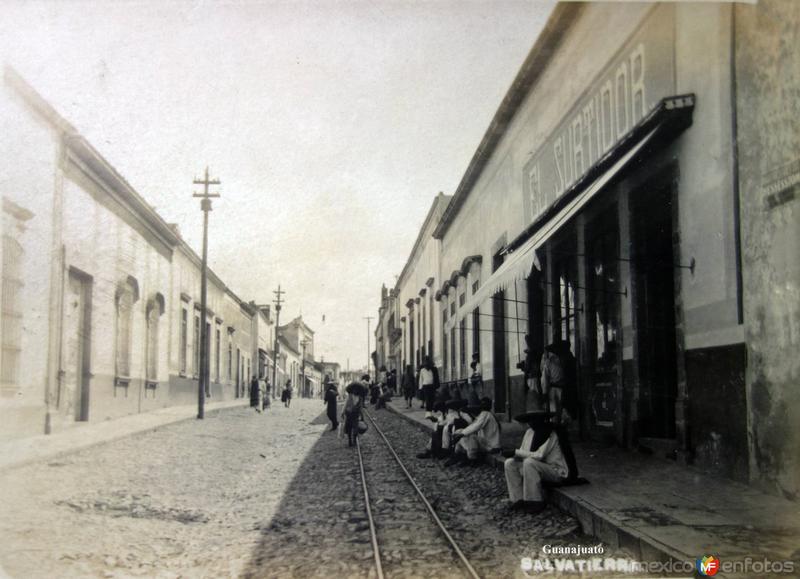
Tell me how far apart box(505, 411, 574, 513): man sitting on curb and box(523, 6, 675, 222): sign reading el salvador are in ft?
12.4

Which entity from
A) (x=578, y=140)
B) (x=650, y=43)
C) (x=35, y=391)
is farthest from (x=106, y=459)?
(x=650, y=43)

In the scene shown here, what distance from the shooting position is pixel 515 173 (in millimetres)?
14734

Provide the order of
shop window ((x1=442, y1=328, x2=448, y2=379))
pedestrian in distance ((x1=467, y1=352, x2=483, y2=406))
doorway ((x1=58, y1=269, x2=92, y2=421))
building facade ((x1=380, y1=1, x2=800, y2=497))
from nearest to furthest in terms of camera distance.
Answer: building facade ((x1=380, y1=1, x2=800, y2=497)) → doorway ((x1=58, y1=269, x2=92, y2=421)) → pedestrian in distance ((x1=467, y1=352, x2=483, y2=406)) → shop window ((x1=442, y1=328, x2=448, y2=379))

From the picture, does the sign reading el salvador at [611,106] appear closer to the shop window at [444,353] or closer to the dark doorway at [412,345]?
the shop window at [444,353]

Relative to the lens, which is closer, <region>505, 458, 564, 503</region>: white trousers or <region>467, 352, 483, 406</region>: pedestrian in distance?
<region>505, 458, 564, 503</region>: white trousers

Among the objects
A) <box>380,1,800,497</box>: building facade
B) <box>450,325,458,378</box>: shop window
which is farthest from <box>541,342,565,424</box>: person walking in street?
<box>450,325,458,378</box>: shop window

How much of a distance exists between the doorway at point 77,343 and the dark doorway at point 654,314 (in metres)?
10.1

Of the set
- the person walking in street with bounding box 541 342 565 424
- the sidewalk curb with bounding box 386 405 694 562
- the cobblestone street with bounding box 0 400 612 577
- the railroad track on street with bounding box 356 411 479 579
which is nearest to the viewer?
the sidewalk curb with bounding box 386 405 694 562

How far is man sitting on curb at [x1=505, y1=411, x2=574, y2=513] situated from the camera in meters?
6.80

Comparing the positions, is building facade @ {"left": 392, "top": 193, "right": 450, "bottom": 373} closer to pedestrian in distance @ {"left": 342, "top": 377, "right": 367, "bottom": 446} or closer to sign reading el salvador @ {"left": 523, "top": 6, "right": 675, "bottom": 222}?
pedestrian in distance @ {"left": 342, "top": 377, "right": 367, "bottom": 446}

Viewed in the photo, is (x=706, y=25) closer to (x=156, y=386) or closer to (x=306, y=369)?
(x=156, y=386)

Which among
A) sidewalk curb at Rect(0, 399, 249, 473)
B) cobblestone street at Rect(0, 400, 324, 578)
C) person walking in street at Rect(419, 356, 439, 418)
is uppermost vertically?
person walking in street at Rect(419, 356, 439, 418)

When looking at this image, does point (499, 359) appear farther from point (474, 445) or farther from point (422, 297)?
point (422, 297)

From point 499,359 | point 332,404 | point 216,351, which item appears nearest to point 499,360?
point 499,359
